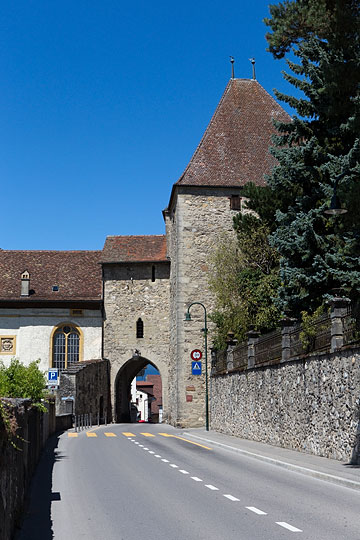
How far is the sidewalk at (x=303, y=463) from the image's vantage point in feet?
42.4

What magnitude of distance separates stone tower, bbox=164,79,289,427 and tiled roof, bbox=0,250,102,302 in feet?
27.0

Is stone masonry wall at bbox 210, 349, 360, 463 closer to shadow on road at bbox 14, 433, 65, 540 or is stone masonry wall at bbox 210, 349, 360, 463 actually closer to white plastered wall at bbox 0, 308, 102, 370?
shadow on road at bbox 14, 433, 65, 540

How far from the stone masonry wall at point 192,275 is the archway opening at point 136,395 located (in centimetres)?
699

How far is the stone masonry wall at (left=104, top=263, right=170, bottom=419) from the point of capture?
45.5 metres

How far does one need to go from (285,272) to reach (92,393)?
71.5ft

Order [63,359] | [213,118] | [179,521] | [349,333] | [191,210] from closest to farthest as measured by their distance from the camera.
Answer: [179,521] < [349,333] < [191,210] < [213,118] < [63,359]

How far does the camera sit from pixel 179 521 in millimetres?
8656

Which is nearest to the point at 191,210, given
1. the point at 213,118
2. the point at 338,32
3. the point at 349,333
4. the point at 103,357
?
the point at 213,118

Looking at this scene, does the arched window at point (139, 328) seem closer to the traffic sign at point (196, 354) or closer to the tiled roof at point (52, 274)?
the tiled roof at point (52, 274)

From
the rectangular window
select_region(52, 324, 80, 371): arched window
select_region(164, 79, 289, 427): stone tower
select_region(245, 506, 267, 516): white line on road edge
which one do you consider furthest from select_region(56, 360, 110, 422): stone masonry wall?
select_region(245, 506, 267, 516): white line on road edge

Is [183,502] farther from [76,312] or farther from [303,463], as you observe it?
[76,312]

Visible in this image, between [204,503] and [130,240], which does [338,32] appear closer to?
[204,503]

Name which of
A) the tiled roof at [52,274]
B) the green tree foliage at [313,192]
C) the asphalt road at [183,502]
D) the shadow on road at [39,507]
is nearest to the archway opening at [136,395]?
the tiled roof at [52,274]

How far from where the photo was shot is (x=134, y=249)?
1869 inches
